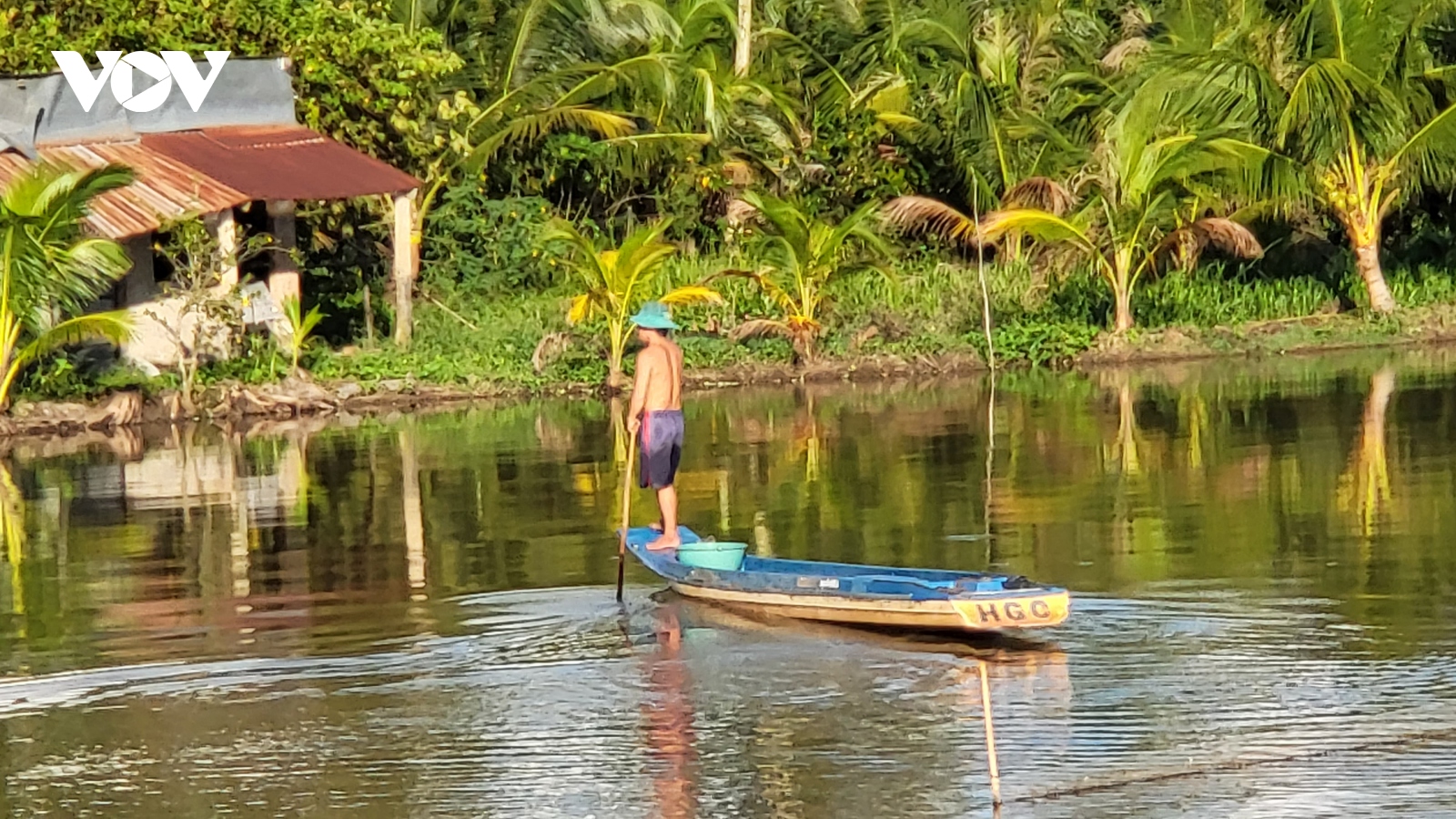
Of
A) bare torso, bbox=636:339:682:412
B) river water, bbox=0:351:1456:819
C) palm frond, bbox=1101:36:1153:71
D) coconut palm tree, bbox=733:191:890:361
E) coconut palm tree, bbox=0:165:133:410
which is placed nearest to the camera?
river water, bbox=0:351:1456:819

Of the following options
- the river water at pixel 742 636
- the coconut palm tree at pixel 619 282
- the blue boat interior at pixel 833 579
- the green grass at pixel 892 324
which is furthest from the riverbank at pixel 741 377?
the blue boat interior at pixel 833 579

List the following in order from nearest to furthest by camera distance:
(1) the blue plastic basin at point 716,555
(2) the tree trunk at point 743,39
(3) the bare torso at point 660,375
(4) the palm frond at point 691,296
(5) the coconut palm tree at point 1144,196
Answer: (1) the blue plastic basin at point 716,555 < (3) the bare torso at point 660,375 < (4) the palm frond at point 691,296 < (5) the coconut palm tree at point 1144,196 < (2) the tree trunk at point 743,39

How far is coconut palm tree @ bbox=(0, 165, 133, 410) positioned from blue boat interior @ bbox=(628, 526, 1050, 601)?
1051 centimetres

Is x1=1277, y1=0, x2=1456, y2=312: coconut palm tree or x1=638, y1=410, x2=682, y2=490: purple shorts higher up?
x1=1277, y1=0, x2=1456, y2=312: coconut palm tree

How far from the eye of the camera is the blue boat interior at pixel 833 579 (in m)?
10.4

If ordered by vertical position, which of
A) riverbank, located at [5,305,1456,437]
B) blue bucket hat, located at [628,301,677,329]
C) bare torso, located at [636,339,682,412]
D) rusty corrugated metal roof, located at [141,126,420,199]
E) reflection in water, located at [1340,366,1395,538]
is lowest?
reflection in water, located at [1340,366,1395,538]

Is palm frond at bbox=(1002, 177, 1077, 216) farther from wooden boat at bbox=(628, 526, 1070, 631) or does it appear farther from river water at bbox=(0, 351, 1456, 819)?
wooden boat at bbox=(628, 526, 1070, 631)

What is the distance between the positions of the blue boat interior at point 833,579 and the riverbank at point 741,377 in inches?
454

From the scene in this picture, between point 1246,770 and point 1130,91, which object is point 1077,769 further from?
point 1130,91

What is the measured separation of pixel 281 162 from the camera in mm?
25188

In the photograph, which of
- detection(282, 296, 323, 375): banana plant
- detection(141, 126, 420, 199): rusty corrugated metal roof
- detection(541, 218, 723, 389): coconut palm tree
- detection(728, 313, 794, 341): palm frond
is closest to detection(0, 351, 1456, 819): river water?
detection(282, 296, 323, 375): banana plant

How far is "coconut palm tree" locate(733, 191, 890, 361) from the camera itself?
2495cm

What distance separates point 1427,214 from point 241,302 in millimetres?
15830

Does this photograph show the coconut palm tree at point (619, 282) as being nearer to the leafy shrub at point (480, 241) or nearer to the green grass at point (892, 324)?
the green grass at point (892, 324)
